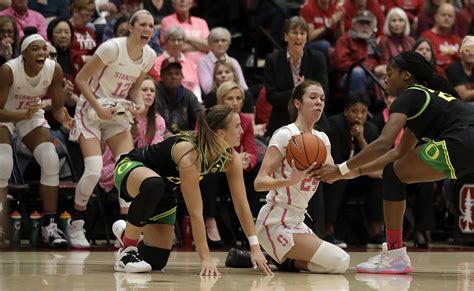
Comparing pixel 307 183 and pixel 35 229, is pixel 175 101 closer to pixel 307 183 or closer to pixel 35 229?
pixel 35 229

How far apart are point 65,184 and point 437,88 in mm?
A: 3981

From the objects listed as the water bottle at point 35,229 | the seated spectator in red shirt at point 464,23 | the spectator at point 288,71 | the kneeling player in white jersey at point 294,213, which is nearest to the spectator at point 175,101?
the spectator at point 288,71

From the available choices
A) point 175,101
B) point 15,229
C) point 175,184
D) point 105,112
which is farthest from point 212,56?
point 175,184

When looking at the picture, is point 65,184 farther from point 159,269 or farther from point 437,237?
point 437,237

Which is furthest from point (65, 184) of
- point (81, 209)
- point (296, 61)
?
point (296, 61)

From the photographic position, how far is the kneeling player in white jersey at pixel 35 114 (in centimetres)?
884

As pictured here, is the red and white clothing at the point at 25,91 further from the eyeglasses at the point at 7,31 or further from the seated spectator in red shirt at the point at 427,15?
the seated spectator in red shirt at the point at 427,15

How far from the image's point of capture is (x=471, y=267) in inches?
291

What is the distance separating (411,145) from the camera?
6.69 meters

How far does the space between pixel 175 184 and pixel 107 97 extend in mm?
2366

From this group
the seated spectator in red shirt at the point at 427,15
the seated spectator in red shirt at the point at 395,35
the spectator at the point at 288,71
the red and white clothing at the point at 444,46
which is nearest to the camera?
the spectator at the point at 288,71

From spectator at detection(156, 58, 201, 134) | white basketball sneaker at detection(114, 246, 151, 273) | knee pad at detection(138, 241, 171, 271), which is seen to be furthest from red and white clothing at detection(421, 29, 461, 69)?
white basketball sneaker at detection(114, 246, 151, 273)

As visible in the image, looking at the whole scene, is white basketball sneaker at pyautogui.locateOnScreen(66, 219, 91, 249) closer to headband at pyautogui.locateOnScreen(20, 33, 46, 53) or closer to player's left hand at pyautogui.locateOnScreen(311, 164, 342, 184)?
headband at pyautogui.locateOnScreen(20, 33, 46, 53)

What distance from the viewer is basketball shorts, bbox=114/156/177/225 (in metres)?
6.61
